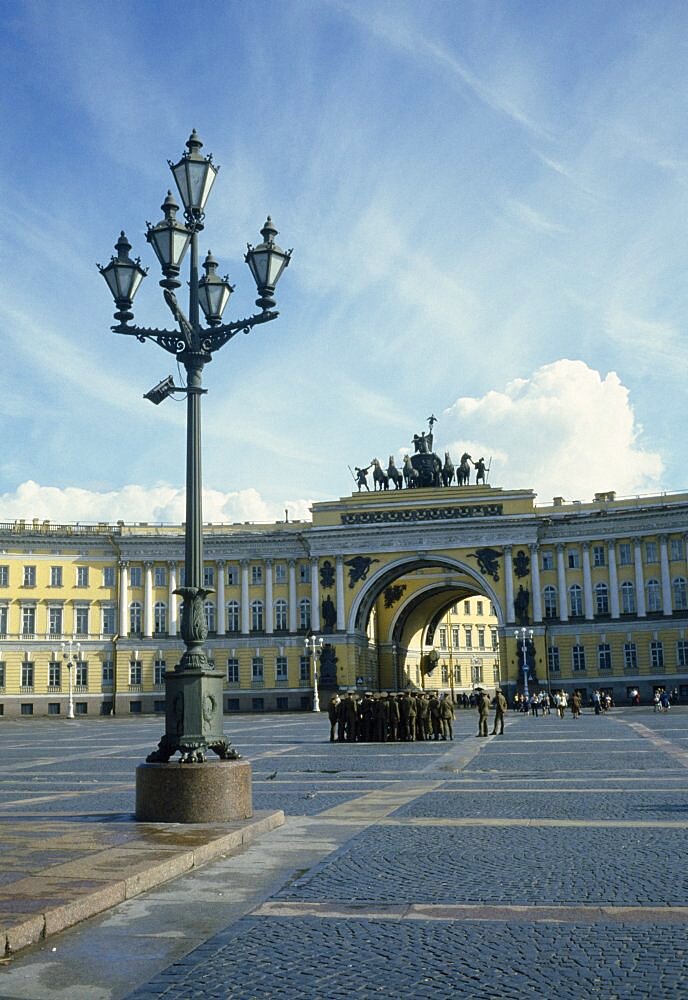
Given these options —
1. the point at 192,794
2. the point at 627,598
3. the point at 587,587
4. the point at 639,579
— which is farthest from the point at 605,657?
the point at 192,794

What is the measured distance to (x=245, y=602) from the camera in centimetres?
7644

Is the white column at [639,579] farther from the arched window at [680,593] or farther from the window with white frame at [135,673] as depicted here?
the window with white frame at [135,673]

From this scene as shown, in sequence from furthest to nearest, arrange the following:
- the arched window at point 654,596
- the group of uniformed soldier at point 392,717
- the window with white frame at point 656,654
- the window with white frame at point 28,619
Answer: the window with white frame at point 28,619 → the arched window at point 654,596 → the window with white frame at point 656,654 → the group of uniformed soldier at point 392,717

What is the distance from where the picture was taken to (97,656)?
74.0 m

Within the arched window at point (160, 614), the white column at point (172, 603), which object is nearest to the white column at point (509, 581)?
the white column at point (172, 603)

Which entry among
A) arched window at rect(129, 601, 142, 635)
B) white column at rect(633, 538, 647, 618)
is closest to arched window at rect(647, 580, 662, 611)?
white column at rect(633, 538, 647, 618)

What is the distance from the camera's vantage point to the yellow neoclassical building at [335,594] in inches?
2726

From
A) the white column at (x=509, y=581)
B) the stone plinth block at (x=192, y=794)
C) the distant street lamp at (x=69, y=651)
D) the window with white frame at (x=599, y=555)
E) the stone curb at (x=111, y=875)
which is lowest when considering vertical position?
the stone curb at (x=111, y=875)

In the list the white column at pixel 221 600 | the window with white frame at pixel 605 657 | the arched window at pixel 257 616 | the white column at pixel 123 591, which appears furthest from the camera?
the arched window at pixel 257 616

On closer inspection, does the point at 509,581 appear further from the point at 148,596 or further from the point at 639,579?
the point at 148,596

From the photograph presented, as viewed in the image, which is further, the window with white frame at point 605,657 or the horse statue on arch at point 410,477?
the horse statue on arch at point 410,477

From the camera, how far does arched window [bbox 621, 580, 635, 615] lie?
69750mm

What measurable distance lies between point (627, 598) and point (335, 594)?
20.0 metres

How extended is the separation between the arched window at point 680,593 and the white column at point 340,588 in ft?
73.3
